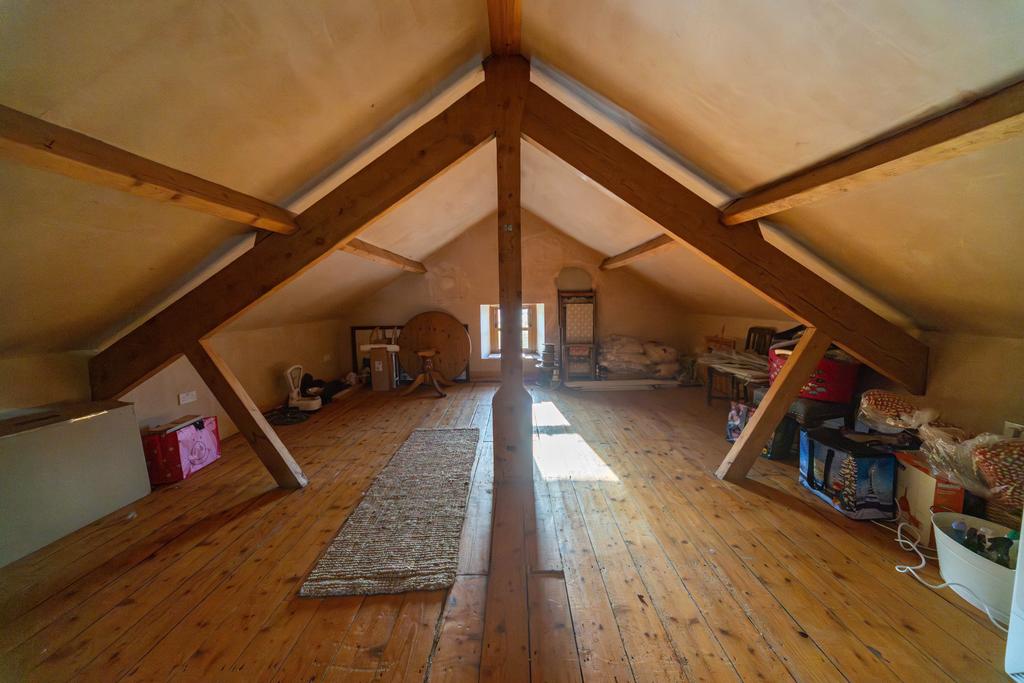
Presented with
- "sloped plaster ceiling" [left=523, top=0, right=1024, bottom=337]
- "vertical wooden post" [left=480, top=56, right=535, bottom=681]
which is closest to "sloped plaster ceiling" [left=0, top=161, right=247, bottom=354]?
"vertical wooden post" [left=480, top=56, right=535, bottom=681]

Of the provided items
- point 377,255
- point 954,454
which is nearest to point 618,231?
point 377,255

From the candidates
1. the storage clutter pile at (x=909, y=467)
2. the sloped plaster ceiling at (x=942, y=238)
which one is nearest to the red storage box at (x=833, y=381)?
the storage clutter pile at (x=909, y=467)

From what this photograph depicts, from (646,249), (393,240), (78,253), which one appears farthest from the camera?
(393,240)

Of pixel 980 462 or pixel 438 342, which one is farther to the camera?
pixel 438 342

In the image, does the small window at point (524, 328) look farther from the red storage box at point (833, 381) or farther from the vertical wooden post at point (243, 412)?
the red storage box at point (833, 381)

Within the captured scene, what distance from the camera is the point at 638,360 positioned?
569 cm

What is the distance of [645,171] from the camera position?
246cm

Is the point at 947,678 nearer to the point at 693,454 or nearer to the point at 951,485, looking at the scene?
the point at 951,485

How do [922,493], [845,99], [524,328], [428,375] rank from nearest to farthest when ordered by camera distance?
[845,99] → [922,493] → [428,375] → [524,328]

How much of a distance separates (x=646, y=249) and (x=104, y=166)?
3960 mm

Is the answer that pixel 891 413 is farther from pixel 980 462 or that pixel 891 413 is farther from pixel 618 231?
pixel 618 231

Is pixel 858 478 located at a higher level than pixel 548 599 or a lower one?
higher

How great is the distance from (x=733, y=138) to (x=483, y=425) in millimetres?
3134

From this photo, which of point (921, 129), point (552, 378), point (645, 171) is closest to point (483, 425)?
point (552, 378)
